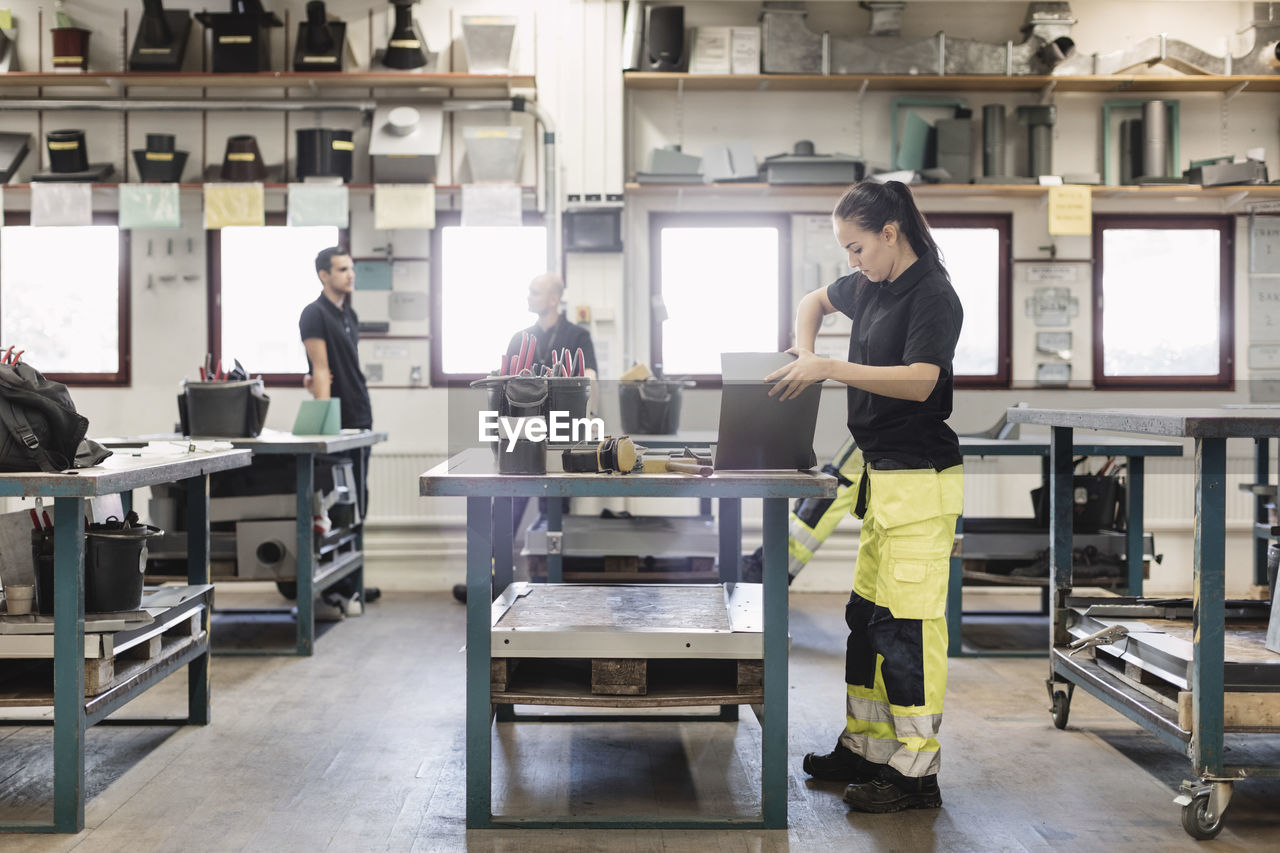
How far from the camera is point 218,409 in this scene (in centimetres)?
396

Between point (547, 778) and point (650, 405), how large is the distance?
73.7 inches

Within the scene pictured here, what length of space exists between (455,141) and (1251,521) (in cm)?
466

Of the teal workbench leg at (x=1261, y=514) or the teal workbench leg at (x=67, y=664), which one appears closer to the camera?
the teal workbench leg at (x=67, y=664)

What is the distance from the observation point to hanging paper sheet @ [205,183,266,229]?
514cm

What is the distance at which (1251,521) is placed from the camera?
5547 millimetres

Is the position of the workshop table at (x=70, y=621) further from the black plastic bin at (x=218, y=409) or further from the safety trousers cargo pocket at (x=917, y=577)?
the safety trousers cargo pocket at (x=917, y=577)

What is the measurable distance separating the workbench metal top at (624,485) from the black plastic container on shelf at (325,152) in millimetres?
3542

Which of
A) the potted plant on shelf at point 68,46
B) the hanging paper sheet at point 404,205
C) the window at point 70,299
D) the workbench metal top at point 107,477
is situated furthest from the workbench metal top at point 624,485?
the potted plant on shelf at point 68,46

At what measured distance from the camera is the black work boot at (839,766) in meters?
2.60

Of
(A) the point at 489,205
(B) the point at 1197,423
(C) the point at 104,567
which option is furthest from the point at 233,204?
(B) the point at 1197,423

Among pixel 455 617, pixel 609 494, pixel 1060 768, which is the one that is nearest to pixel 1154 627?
pixel 1060 768

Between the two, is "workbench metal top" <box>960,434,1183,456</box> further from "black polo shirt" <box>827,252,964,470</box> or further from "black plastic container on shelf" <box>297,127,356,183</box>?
"black plastic container on shelf" <box>297,127,356,183</box>

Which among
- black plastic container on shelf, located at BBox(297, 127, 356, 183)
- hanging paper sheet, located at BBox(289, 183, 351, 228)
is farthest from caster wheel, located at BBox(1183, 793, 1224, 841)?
black plastic container on shelf, located at BBox(297, 127, 356, 183)

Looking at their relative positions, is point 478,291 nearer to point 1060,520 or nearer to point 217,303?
point 217,303
